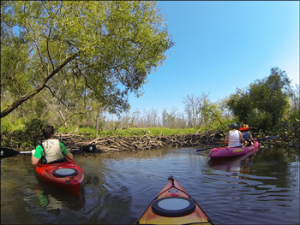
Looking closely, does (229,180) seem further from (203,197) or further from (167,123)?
(167,123)

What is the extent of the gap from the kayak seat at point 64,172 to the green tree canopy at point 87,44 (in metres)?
4.95

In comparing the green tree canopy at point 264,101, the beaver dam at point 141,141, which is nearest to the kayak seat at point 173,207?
the beaver dam at point 141,141

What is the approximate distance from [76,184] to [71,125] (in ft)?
46.7

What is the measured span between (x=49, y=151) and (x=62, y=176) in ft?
2.67

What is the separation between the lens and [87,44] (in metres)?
8.01

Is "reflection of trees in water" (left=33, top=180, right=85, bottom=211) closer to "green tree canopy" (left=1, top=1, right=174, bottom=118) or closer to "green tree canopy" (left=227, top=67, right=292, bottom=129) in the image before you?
"green tree canopy" (left=1, top=1, right=174, bottom=118)

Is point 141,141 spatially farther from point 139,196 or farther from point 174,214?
point 174,214

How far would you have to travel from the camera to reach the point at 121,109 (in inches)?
463

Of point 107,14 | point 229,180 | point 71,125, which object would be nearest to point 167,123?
point 71,125

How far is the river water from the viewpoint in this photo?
2568 millimetres

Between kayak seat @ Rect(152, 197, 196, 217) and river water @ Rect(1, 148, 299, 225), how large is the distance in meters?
1.11

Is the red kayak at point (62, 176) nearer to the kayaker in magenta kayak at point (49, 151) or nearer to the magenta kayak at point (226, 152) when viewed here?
the kayaker in magenta kayak at point (49, 151)

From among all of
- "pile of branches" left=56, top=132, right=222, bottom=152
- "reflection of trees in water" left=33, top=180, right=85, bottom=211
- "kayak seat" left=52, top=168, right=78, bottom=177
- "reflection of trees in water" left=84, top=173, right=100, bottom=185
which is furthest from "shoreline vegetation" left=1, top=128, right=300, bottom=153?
"reflection of trees in water" left=33, top=180, right=85, bottom=211

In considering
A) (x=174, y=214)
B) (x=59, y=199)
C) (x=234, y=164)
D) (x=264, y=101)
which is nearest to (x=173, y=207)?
(x=174, y=214)
